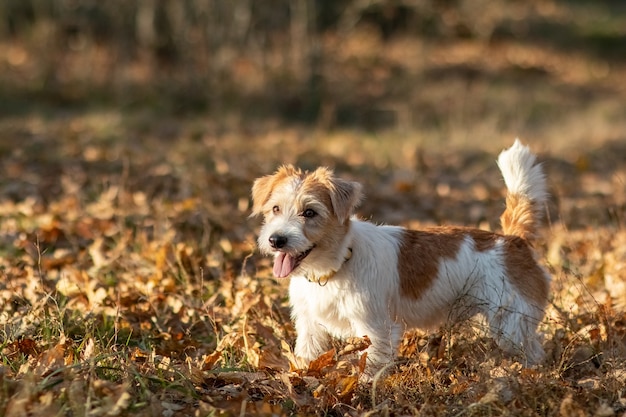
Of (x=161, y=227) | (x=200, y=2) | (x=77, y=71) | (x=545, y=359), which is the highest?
(x=200, y=2)

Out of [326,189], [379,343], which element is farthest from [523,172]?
[379,343]

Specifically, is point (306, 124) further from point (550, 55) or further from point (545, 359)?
point (550, 55)

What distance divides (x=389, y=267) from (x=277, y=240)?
86 cm

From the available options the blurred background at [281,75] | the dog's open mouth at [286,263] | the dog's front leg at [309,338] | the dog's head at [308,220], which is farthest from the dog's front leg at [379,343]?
the blurred background at [281,75]

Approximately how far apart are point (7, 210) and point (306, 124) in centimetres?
909

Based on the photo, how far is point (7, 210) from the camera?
8180 millimetres

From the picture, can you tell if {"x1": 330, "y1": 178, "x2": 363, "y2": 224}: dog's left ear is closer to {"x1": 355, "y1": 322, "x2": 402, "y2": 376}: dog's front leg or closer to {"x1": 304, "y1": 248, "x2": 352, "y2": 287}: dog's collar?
{"x1": 304, "y1": 248, "x2": 352, "y2": 287}: dog's collar

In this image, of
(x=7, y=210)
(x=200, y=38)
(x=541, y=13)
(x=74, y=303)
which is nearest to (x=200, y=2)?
(x=200, y=38)

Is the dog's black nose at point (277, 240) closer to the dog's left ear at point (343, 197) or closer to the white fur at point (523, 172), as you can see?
the dog's left ear at point (343, 197)

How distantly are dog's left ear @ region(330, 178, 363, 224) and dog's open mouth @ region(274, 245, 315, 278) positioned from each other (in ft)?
0.95

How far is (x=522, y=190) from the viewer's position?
5.06 metres

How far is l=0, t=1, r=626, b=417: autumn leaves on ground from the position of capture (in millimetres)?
4078

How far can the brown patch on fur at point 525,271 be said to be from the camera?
4891 millimetres

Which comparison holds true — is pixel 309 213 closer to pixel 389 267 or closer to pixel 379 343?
pixel 389 267
